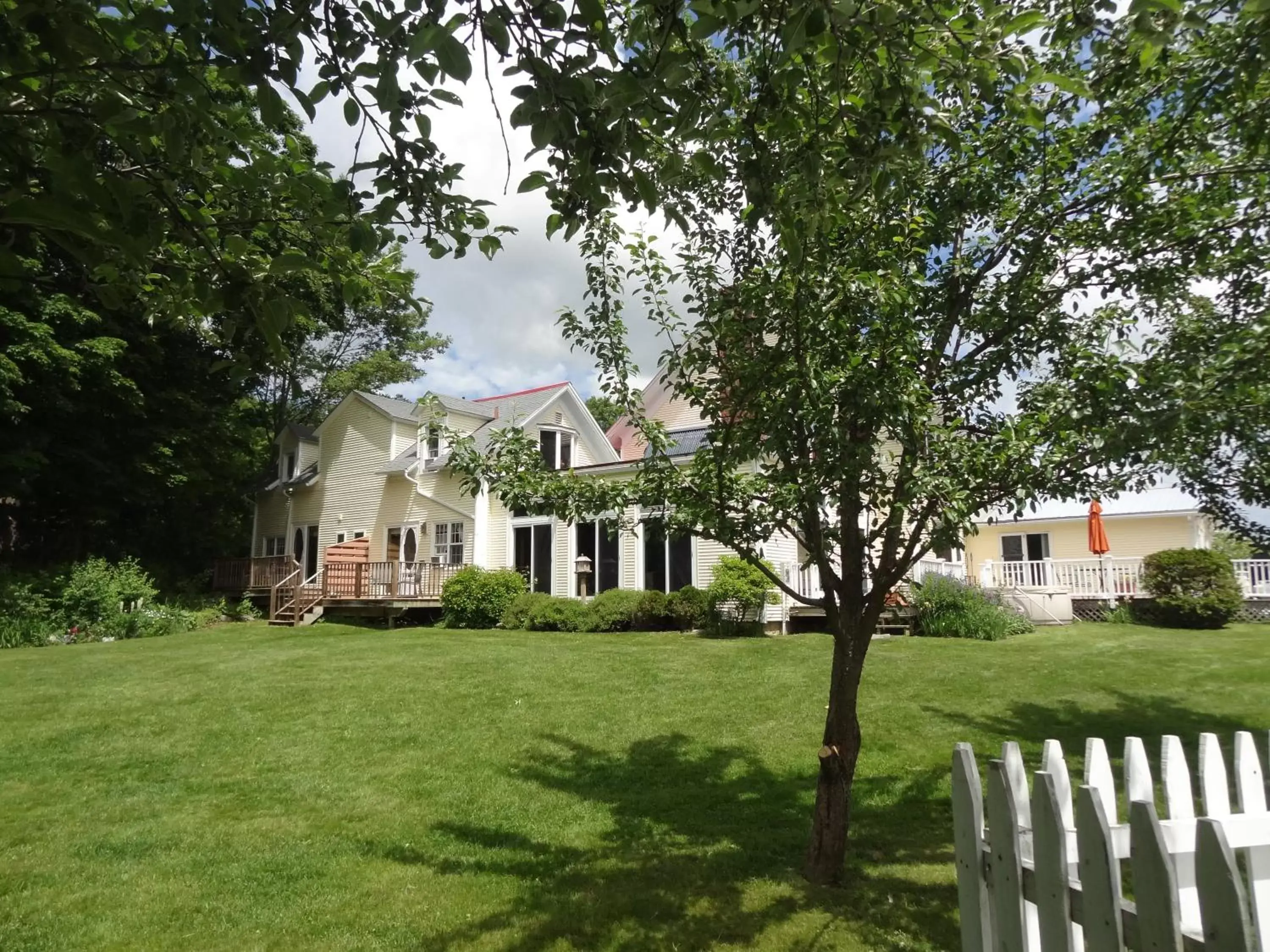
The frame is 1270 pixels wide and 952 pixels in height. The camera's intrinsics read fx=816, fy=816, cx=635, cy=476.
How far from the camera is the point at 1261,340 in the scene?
12.8 ft

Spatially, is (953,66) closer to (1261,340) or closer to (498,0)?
(498,0)

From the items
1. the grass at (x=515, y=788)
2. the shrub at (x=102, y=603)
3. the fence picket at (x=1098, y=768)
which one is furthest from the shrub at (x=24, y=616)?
the fence picket at (x=1098, y=768)

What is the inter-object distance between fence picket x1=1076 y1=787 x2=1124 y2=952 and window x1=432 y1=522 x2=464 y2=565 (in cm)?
2259

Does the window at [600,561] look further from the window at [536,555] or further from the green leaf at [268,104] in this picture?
the green leaf at [268,104]

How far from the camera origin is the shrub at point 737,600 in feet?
54.3

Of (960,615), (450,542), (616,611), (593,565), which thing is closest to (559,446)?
(450,542)

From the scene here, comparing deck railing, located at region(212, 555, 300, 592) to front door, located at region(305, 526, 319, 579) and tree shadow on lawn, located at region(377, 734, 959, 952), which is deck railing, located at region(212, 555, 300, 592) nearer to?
front door, located at region(305, 526, 319, 579)

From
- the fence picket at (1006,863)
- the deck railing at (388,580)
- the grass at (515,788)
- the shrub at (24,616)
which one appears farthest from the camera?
the deck railing at (388,580)

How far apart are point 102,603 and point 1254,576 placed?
27420mm

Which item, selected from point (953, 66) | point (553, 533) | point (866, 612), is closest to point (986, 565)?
point (553, 533)

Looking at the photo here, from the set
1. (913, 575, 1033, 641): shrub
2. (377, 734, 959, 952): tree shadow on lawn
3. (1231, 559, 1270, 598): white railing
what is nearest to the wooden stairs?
(913, 575, 1033, 641): shrub

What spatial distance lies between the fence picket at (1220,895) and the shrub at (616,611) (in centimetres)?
1638

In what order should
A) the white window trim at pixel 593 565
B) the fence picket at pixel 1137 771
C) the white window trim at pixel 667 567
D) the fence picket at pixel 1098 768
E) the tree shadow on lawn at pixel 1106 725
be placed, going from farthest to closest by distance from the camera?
the white window trim at pixel 593 565 → the white window trim at pixel 667 567 → the tree shadow on lawn at pixel 1106 725 → the fence picket at pixel 1098 768 → the fence picket at pixel 1137 771

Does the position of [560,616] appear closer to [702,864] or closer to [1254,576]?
[702,864]
